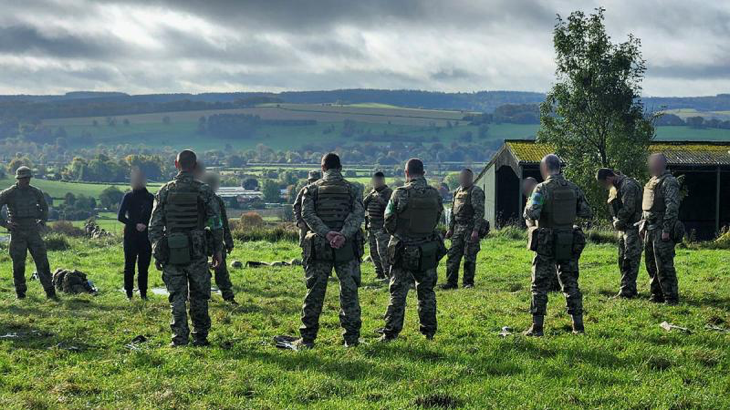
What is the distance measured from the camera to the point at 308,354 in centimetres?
881

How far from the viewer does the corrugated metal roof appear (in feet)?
121

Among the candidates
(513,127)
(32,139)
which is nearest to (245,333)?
(513,127)

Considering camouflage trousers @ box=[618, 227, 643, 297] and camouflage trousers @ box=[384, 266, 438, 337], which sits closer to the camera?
camouflage trousers @ box=[384, 266, 438, 337]

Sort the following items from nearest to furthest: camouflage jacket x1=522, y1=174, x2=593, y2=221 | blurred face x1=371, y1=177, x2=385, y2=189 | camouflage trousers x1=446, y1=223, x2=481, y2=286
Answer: camouflage jacket x1=522, y1=174, x2=593, y2=221 → camouflage trousers x1=446, y1=223, x2=481, y2=286 → blurred face x1=371, y1=177, x2=385, y2=189

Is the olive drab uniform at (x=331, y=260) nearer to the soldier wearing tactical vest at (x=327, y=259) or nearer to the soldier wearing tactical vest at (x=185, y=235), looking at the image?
the soldier wearing tactical vest at (x=327, y=259)

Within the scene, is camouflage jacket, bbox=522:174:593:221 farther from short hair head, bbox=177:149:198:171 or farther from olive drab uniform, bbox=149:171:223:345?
short hair head, bbox=177:149:198:171

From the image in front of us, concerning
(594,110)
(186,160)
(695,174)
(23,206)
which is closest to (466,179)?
(186,160)

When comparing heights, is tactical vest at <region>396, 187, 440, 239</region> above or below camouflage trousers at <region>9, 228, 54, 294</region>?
above

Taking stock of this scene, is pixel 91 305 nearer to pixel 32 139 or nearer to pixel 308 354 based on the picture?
pixel 308 354

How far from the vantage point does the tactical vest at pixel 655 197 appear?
12.1m

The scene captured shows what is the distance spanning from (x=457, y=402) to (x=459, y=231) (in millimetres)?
8183

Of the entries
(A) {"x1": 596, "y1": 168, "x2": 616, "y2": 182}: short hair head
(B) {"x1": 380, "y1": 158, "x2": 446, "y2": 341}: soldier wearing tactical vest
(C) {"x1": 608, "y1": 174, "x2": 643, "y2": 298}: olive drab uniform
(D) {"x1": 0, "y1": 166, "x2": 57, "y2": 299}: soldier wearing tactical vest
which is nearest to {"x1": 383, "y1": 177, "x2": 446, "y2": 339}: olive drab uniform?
(B) {"x1": 380, "y1": 158, "x2": 446, "y2": 341}: soldier wearing tactical vest

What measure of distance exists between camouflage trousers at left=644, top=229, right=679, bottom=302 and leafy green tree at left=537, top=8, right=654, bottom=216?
18544 millimetres

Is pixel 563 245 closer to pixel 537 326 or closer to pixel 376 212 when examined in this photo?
pixel 537 326
